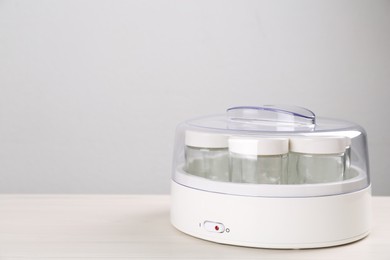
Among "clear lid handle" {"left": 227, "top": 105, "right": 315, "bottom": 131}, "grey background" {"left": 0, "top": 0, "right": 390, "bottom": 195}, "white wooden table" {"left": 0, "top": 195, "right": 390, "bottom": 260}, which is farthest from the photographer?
"grey background" {"left": 0, "top": 0, "right": 390, "bottom": 195}

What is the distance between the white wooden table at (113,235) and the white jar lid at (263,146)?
12 centimetres

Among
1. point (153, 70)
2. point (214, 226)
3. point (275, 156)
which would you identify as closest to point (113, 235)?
point (214, 226)

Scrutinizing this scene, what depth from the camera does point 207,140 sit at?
84 centimetres

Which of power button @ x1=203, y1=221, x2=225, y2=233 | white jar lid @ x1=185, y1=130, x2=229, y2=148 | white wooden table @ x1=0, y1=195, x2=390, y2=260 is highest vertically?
white jar lid @ x1=185, y1=130, x2=229, y2=148

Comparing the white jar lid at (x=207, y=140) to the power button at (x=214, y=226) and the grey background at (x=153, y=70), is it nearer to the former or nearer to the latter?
the power button at (x=214, y=226)

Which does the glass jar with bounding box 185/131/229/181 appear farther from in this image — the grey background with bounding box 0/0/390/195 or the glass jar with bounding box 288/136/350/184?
the grey background with bounding box 0/0/390/195

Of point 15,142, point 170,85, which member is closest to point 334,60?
point 170,85

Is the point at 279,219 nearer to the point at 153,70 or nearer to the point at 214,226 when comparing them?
the point at 214,226

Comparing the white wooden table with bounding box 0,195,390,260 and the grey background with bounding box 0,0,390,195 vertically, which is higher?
the grey background with bounding box 0,0,390,195

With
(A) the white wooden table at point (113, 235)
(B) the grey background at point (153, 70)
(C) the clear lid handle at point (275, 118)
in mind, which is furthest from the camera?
(B) the grey background at point (153, 70)

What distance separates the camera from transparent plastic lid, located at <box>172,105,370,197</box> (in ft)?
2.57

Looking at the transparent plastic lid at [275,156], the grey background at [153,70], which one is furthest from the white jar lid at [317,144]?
the grey background at [153,70]

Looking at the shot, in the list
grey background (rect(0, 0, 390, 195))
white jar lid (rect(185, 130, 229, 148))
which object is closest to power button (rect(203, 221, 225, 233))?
white jar lid (rect(185, 130, 229, 148))

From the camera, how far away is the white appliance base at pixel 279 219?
0.77 m
